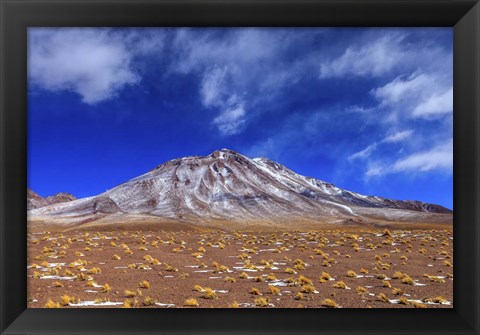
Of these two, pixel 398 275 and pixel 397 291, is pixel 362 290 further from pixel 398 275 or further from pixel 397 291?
pixel 398 275

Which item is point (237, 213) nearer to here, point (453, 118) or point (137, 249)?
point (137, 249)

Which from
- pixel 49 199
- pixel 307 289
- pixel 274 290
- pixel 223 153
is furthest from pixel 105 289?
pixel 223 153

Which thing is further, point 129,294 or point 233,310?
point 129,294

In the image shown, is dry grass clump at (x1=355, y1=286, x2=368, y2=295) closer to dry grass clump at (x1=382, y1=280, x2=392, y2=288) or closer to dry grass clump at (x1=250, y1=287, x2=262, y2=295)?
dry grass clump at (x1=382, y1=280, x2=392, y2=288)

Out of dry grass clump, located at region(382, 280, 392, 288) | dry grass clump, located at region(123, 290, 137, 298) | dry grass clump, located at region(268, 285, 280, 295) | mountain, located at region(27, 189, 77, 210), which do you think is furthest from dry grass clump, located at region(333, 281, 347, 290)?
mountain, located at region(27, 189, 77, 210)

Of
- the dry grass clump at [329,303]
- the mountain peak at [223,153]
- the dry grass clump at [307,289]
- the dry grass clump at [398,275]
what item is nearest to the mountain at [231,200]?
the mountain peak at [223,153]

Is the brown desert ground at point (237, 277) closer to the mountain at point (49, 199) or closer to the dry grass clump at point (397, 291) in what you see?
the dry grass clump at point (397, 291)
